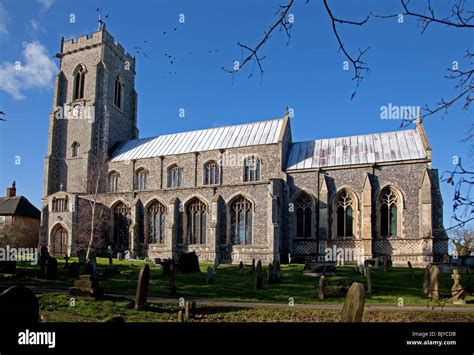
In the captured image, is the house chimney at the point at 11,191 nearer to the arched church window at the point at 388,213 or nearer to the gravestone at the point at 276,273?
the gravestone at the point at 276,273

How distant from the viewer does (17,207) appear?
3425cm

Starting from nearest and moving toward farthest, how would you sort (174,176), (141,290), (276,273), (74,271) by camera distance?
A: (141,290), (276,273), (74,271), (174,176)

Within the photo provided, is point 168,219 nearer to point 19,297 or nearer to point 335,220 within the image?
point 335,220

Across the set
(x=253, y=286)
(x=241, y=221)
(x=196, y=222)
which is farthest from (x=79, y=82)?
(x=253, y=286)

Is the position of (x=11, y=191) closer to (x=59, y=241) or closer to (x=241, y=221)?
(x=59, y=241)

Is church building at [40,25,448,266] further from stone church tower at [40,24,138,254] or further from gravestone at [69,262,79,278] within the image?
gravestone at [69,262,79,278]

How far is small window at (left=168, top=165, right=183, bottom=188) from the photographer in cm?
3241

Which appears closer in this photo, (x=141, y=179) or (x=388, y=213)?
(x=388, y=213)

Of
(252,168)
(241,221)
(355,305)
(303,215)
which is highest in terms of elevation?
(252,168)

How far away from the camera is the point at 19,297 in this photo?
14.6 feet

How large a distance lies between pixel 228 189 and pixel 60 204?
13320 mm
